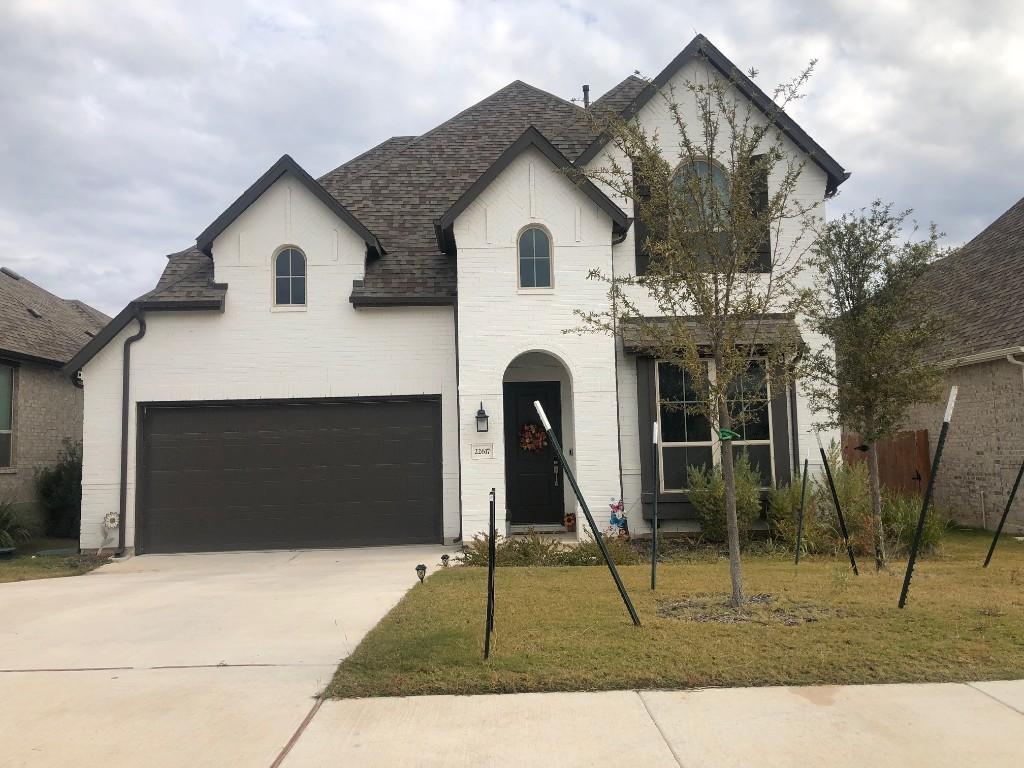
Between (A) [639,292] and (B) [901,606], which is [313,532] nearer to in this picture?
(A) [639,292]

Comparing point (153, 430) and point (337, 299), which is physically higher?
point (337, 299)

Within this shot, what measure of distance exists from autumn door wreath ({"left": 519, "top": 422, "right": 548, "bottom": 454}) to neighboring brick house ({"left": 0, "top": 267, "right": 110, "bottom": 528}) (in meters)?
9.04

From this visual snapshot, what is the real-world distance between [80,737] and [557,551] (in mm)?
6809

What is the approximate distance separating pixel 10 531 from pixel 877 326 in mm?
14757

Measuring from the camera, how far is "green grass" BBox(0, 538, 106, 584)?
35.4 ft

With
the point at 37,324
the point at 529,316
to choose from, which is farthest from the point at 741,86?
the point at 37,324

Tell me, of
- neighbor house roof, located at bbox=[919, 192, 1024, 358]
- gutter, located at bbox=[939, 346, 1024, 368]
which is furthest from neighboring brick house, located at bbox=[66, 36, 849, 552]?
neighbor house roof, located at bbox=[919, 192, 1024, 358]

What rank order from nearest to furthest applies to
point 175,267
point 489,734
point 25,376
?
point 489,734 → point 175,267 → point 25,376

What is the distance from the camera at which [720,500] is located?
11.5 metres

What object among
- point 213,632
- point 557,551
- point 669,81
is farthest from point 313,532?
point 669,81

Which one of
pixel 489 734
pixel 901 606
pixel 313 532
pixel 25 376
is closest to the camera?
pixel 489 734

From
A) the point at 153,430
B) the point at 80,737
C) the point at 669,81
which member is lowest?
the point at 80,737

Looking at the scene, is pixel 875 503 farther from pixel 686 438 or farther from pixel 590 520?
pixel 590 520

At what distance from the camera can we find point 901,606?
6.97 m
